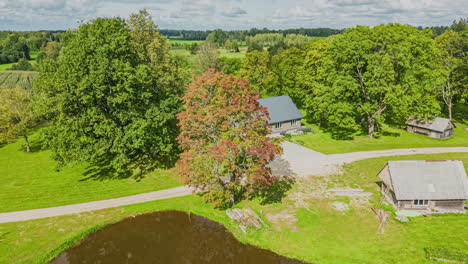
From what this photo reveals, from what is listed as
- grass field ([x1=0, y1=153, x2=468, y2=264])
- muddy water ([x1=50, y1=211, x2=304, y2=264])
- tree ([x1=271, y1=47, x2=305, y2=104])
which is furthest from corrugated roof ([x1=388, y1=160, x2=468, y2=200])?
tree ([x1=271, y1=47, x2=305, y2=104])

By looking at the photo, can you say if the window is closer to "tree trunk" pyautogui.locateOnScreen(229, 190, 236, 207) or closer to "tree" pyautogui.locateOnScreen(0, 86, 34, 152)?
"tree trunk" pyautogui.locateOnScreen(229, 190, 236, 207)

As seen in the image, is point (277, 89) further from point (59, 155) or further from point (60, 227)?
point (60, 227)

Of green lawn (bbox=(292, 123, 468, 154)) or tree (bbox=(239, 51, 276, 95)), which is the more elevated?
tree (bbox=(239, 51, 276, 95))

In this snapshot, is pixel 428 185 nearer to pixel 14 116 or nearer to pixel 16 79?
pixel 14 116

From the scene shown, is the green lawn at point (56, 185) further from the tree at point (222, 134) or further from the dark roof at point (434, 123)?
the dark roof at point (434, 123)

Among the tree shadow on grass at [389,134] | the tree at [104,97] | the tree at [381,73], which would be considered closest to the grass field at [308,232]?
the tree at [104,97]

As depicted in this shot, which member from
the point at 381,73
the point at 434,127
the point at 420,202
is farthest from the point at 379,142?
the point at 420,202
